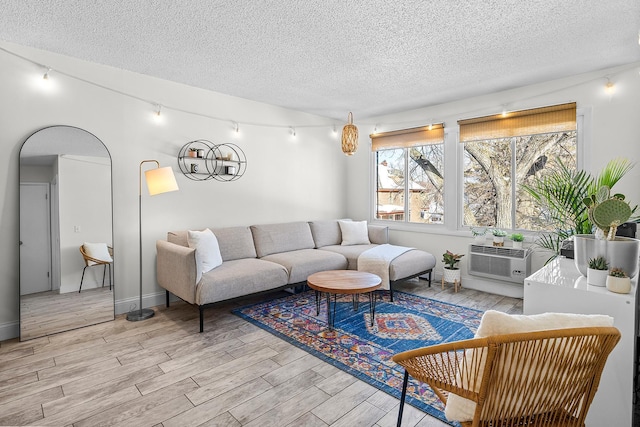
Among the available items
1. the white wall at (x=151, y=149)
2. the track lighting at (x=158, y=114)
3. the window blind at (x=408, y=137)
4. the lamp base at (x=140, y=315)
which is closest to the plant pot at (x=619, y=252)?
the window blind at (x=408, y=137)

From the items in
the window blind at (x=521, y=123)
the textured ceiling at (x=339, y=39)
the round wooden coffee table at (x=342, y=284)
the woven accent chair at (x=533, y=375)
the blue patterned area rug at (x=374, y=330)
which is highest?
the textured ceiling at (x=339, y=39)

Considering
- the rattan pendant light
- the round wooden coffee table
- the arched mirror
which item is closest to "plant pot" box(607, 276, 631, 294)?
the round wooden coffee table

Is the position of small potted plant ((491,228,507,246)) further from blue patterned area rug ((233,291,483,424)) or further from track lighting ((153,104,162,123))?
track lighting ((153,104,162,123))

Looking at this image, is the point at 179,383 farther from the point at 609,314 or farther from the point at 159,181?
the point at 609,314

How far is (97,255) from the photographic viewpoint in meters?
3.35

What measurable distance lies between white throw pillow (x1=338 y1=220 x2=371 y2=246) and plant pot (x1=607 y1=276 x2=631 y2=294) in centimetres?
364

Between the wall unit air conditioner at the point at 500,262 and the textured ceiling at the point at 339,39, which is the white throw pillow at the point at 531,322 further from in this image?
the wall unit air conditioner at the point at 500,262

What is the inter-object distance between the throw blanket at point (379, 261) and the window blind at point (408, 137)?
171 centimetres

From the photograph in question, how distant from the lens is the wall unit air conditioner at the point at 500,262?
3.92 metres

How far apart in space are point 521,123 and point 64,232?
5.06 metres

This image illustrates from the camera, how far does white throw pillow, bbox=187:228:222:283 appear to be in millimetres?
3207

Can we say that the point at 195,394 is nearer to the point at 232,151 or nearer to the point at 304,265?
the point at 304,265

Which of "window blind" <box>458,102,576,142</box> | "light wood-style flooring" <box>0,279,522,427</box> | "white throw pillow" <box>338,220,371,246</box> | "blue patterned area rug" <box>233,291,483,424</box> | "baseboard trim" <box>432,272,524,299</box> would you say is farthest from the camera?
"white throw pillow" <box>338,220,371,246</box>

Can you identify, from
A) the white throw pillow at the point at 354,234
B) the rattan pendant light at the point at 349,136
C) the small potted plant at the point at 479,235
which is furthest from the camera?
the white throw pillow at the point at 354,234
